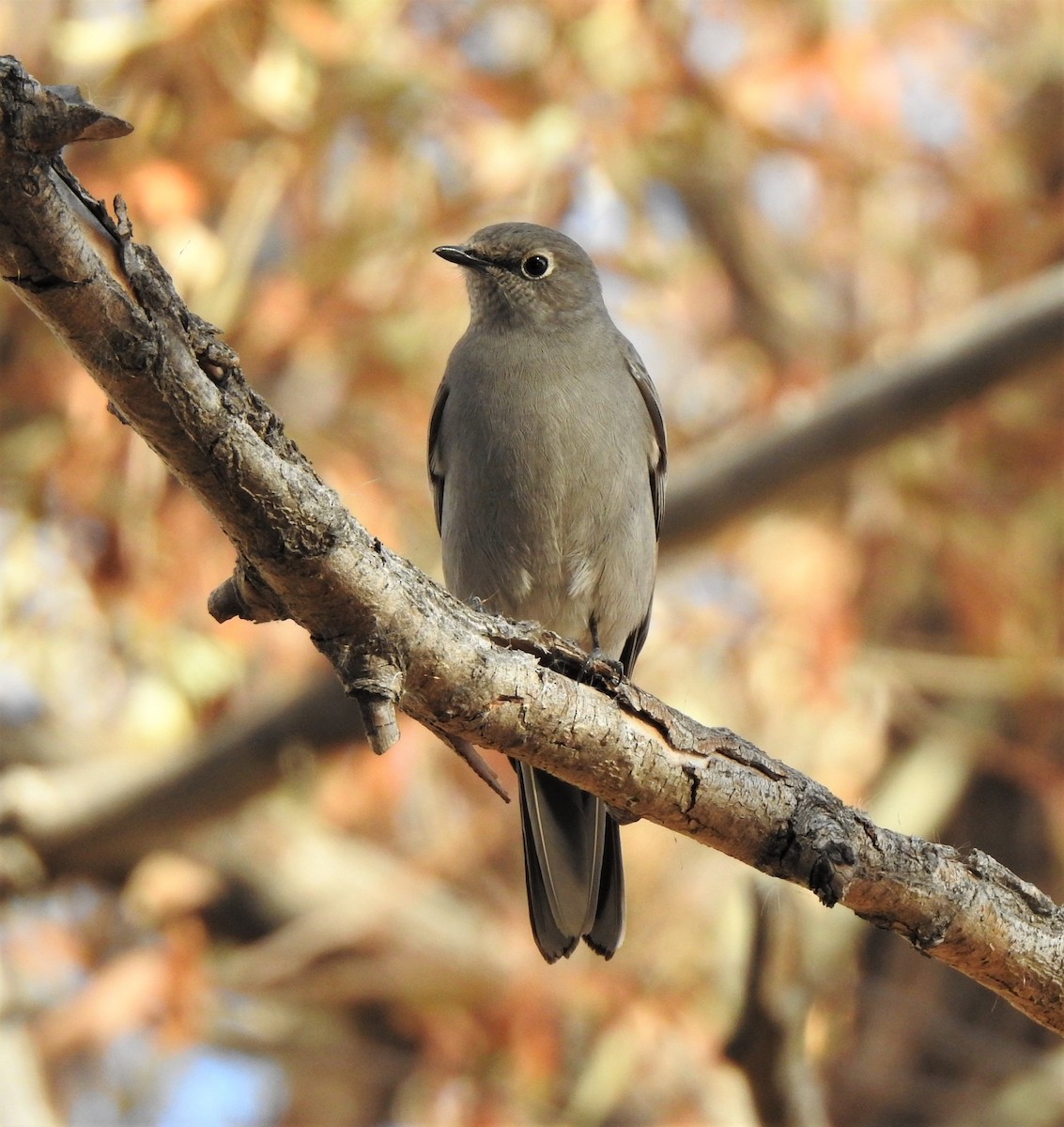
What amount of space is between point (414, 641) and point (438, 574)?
398 centimetres

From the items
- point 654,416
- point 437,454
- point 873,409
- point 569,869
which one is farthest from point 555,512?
point 873,409


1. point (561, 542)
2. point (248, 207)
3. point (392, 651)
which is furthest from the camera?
point (248, 207)

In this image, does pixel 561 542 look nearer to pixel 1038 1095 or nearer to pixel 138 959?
pixel 138 959

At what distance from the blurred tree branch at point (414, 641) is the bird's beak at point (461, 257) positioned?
2459 mm

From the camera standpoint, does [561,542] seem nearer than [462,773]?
Yes

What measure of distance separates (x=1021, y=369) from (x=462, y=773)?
3783 mm

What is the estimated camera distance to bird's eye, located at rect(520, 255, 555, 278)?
5625 mm

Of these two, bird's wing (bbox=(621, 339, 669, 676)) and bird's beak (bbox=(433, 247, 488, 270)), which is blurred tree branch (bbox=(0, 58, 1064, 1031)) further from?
bird's beak (bbox=(433, 247, 488, 270))

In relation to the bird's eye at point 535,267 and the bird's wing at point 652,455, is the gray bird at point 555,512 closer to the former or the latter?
the bird's wing at point 652,455

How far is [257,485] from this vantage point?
2.75 m

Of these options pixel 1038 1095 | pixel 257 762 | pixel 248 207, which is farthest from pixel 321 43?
pixel 1038 1095

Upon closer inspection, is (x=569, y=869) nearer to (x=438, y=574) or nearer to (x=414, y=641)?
(x=414, y=641)

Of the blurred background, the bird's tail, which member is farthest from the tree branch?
the bird's tail

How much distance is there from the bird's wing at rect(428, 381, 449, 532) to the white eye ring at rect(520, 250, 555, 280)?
60 cm
